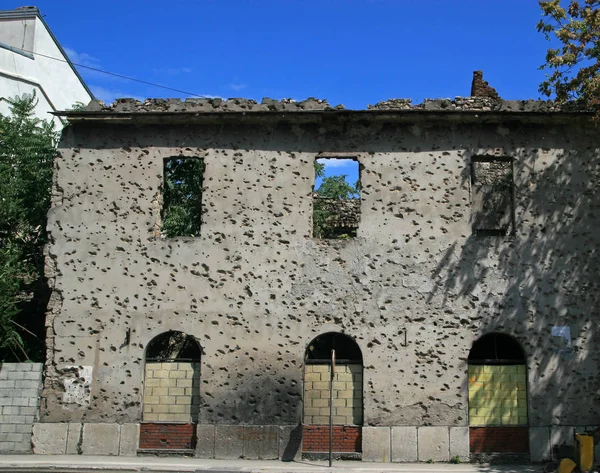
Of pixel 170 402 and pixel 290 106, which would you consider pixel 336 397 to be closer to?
pixel 170 402

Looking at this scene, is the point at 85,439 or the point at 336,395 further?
the point at 336,395

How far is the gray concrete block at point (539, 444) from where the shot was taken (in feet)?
39.5

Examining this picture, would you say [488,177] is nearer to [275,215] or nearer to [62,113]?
[275,215]

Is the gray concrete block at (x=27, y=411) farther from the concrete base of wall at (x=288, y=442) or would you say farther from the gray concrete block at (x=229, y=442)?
the gray concrete block at (x=229, y=442)

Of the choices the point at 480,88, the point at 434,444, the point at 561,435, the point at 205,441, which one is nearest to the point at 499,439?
the point at 561,435

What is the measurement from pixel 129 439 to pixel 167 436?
756 mm

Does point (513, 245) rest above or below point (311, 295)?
above

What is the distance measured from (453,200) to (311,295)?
3708 mm

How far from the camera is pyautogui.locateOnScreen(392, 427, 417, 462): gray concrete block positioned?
12.0 m

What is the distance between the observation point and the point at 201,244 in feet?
42.6

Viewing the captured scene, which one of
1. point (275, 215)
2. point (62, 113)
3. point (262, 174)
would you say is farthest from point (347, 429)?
point (62, 113)

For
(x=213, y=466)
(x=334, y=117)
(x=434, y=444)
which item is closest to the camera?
(x=213, y=466)

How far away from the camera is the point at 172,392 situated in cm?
1259

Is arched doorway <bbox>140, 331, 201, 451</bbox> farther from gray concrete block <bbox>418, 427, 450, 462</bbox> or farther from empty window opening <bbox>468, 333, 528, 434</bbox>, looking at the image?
empty window opening <bbox>468, 333, 528, 434</bbox>
